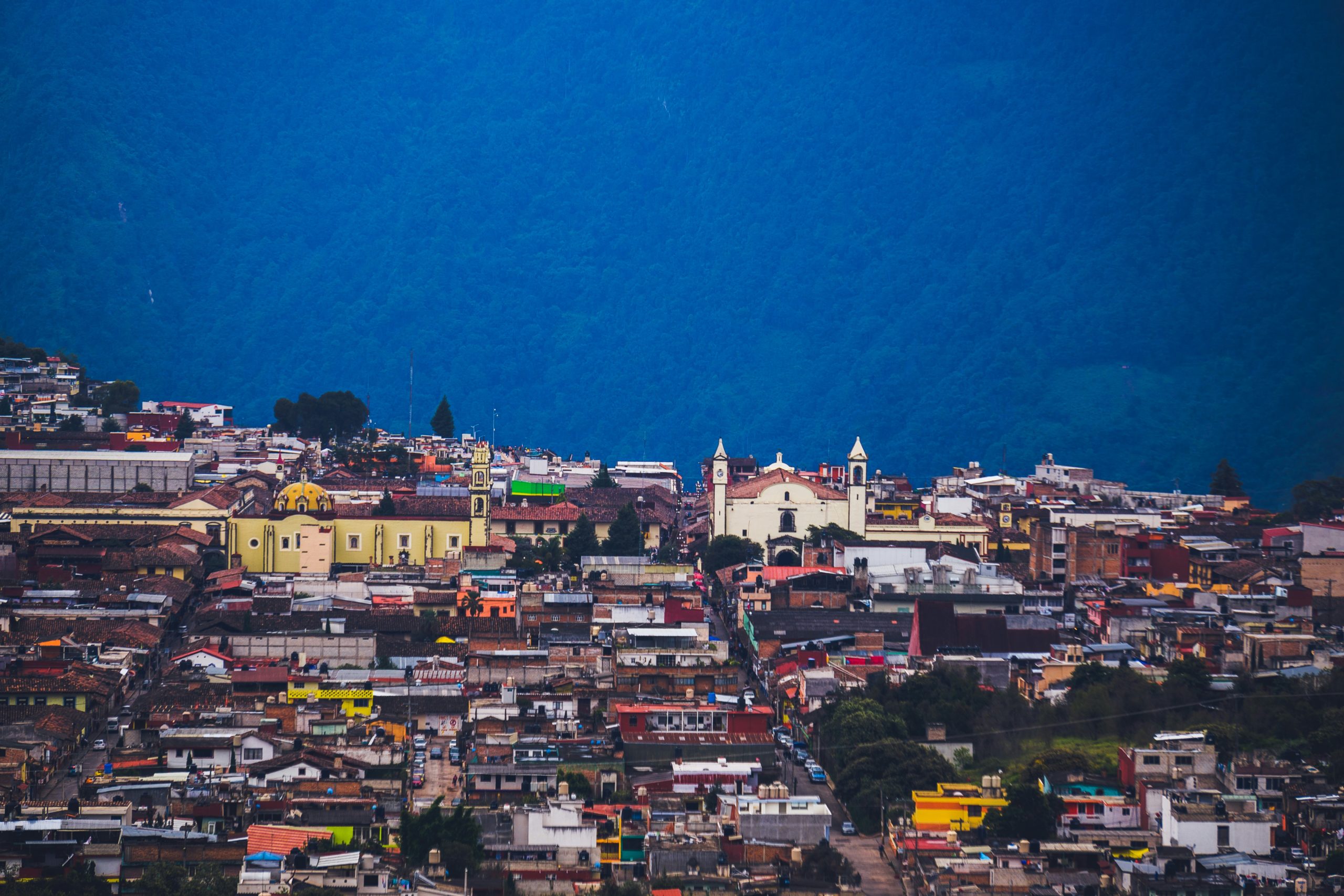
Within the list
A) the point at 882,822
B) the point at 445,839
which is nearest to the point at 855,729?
the point at 882,822

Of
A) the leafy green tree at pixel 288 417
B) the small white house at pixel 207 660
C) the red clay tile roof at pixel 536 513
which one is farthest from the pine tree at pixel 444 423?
the small white house at pixel 207 660

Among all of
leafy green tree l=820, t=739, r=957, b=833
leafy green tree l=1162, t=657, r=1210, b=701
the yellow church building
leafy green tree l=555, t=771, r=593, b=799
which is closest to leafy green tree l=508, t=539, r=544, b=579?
the yellow church building

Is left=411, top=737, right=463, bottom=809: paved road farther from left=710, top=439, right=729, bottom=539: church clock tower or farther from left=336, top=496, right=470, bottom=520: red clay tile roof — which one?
left=710, top=439, right=729, bottom=539: church clock tower

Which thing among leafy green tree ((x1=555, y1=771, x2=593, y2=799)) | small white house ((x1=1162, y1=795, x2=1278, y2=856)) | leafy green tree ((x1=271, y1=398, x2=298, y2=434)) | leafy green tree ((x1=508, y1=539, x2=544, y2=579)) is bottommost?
small white house ((x1=1162, y1=795, x2=1278, y2=856))

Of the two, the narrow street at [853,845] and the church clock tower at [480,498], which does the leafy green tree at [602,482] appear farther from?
the narrow street at [853,845]

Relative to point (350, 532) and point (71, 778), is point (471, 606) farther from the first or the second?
point (71, 778)

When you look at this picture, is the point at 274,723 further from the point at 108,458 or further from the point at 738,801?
the point at 108,458
